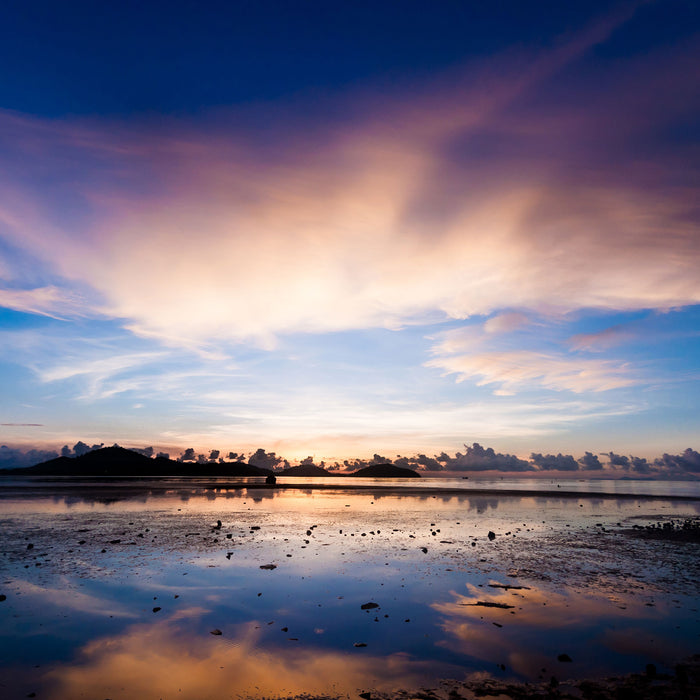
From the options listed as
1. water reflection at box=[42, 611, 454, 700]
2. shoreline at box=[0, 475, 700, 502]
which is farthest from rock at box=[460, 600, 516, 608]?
shoreline at box=[0, 475, 700, 502]

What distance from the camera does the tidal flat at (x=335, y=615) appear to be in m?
9.32

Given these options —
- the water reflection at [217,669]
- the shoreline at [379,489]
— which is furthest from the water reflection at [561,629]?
the shoreline at [379,489]

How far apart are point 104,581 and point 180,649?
7.68 metres

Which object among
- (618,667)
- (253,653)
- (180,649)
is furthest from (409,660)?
(180,649)

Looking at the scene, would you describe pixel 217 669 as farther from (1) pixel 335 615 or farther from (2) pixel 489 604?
(2) pixel 489 604

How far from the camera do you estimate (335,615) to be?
42.8 feet

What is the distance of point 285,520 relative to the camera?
35.4m

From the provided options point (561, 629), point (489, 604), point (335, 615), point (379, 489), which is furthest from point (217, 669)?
point (379, 489)

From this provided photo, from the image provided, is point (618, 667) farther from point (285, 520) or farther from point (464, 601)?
point (285, 520)

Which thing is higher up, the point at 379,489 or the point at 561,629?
the point at 561,629

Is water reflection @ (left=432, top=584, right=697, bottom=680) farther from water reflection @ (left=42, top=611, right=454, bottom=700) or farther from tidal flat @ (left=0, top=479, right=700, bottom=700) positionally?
water reflection @ (left=42, top=611, right=454, bottom=700)

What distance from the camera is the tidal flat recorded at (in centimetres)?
932

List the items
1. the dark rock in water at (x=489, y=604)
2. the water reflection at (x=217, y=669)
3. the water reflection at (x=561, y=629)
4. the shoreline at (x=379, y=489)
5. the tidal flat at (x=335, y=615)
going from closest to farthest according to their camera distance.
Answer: the water reflection at (x=217, y=669), the tidal flat at (x=335, y=615), the water reflection at (x=561, y=629), the dark rock in water at (x=489, y=604), the shoreline at (x=379, y=489)

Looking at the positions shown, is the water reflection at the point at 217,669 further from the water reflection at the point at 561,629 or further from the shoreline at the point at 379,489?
the shoreline at the point at 379,489
